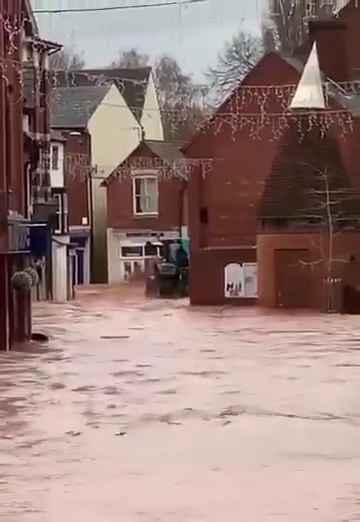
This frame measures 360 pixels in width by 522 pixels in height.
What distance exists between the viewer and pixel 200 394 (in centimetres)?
2255

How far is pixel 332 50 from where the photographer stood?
189 feet

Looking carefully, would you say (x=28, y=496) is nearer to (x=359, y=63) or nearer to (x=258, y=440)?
(x=258, y=440)

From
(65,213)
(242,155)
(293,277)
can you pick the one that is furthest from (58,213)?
(293,277)

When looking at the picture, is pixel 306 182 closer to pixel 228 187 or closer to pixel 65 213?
pixel 228 187

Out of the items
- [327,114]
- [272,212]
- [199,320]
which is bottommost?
[199,320]

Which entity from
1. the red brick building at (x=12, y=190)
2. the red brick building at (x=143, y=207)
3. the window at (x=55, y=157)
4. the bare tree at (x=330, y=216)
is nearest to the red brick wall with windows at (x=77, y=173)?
the red brick building at (x=143, y=207)

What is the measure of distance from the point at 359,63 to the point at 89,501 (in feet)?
157

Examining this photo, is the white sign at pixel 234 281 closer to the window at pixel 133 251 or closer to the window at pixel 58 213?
the window at pixel 58 213

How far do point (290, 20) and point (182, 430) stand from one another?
42.8 metres

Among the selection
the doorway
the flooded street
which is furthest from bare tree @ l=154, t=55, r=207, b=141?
the flooded street

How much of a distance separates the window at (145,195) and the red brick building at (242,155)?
15160 mm

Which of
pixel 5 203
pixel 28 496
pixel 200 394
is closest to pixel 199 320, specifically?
pixel 5 203

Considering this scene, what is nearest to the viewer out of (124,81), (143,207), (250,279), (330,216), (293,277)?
(330,216)

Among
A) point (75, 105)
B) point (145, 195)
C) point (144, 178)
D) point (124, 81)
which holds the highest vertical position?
point (124, 81)
